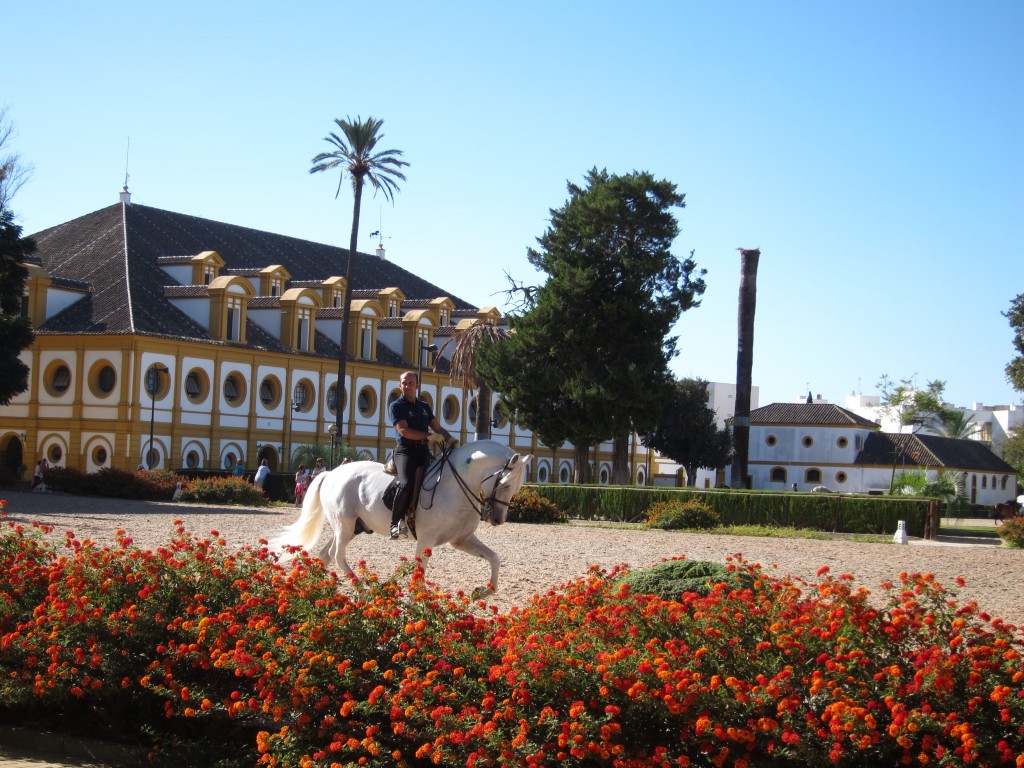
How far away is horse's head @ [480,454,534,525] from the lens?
512 inches

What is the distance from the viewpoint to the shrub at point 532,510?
120 feet

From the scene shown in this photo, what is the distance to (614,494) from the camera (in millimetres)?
37969

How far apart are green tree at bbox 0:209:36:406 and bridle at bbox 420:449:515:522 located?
3227 cm

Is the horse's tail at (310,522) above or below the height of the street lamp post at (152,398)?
below

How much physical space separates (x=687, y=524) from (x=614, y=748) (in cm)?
2833

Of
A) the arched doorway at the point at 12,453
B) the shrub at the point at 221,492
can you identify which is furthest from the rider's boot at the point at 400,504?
the arched doorway at the point at 12,453

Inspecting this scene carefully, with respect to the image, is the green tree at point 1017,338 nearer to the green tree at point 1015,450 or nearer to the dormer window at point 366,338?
the dormer window at point 366,338

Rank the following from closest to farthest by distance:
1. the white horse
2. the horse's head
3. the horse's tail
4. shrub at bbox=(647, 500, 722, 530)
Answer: the horse's head → the white horse → the horse's tail → shrub at bbox=(647, 500, 722, 530)

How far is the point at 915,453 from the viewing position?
92.9m

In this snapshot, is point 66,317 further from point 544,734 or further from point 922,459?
point 922,459

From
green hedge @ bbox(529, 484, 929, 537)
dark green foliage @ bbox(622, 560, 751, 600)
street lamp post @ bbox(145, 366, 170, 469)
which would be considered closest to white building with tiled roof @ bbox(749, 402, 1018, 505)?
street lamp post @ bbox(145, 366, 170, 469)

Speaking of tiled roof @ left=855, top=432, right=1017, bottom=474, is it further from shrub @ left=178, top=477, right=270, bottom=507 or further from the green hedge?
shrub @ left=178, top=477, right=270, bottom=507

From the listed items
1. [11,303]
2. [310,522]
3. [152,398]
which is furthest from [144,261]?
[310,522]

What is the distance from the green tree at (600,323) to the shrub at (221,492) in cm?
1340
